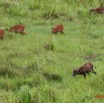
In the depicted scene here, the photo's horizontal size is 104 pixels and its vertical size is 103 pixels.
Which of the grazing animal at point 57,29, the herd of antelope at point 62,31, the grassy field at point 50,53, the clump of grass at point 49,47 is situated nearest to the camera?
the grassy field at point 50,53

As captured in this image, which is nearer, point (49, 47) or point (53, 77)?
point (53, 77)

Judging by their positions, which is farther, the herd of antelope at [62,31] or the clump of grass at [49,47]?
the clump of grass at [49,47]

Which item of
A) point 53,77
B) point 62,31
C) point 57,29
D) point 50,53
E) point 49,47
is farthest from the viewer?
point 62,31

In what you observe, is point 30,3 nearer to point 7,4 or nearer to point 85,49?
point 7,4

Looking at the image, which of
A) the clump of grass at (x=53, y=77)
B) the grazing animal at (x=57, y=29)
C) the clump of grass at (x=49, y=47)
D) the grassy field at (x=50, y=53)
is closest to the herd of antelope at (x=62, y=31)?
the grazing animal at (x=57, y=29)

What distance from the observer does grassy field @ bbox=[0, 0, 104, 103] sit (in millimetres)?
6998

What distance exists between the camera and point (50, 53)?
33.5 ft

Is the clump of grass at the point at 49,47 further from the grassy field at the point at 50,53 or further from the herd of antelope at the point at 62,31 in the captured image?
the herd of antelope at the point at 62,31

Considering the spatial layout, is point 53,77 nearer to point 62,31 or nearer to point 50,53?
point 50,53

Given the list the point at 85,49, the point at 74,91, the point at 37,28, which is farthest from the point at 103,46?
the point at 74,91

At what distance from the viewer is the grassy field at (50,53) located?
700 cm

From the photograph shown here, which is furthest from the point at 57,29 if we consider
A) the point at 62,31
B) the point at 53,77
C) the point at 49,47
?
the point at 53,77

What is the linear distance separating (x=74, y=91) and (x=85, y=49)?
3521mm

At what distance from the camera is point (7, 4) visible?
15688mm
